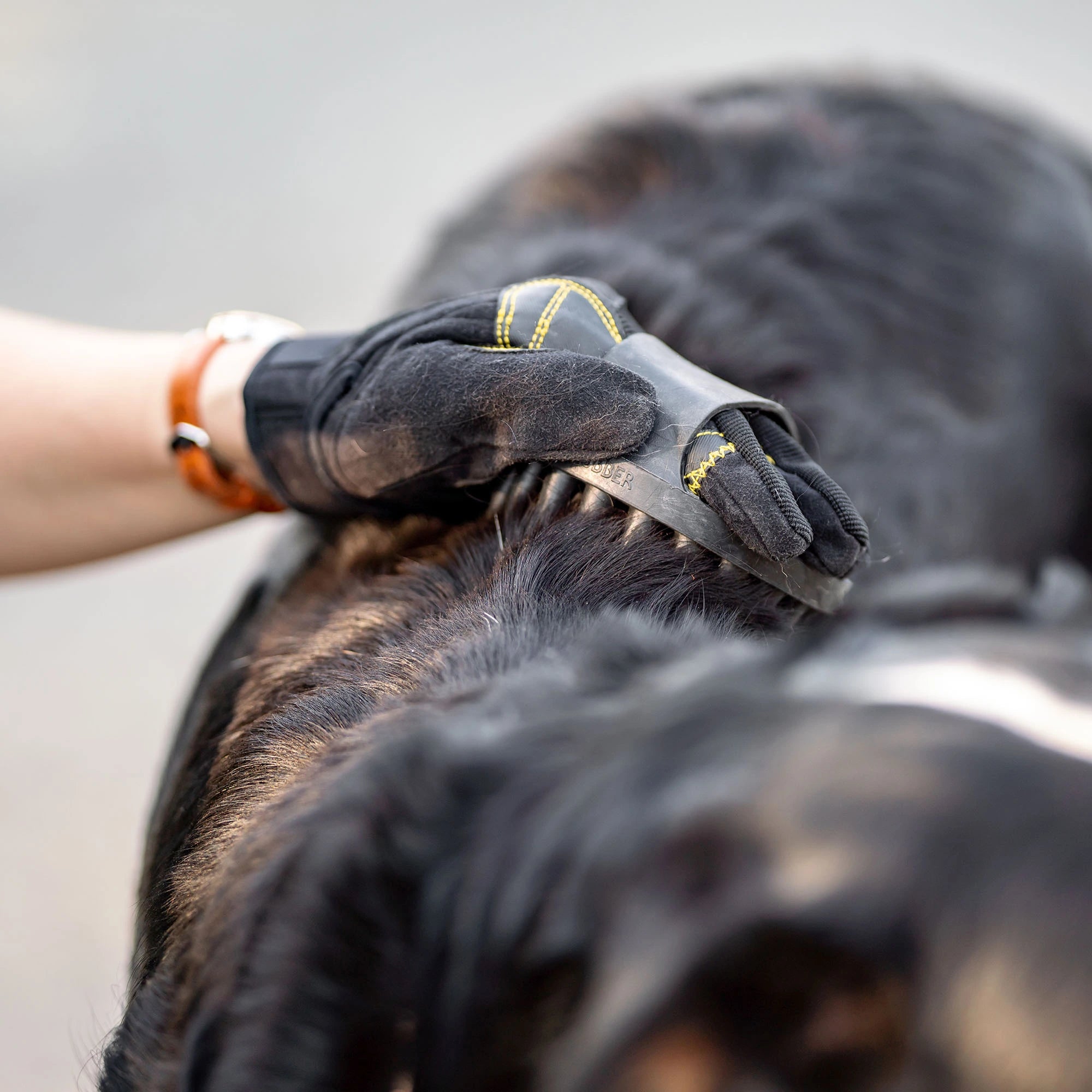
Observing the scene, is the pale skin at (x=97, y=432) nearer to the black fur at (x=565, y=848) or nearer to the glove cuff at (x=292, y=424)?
the glove cuff at (x=292, y=424)

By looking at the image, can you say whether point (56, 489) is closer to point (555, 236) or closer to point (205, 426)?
point (205, 426)

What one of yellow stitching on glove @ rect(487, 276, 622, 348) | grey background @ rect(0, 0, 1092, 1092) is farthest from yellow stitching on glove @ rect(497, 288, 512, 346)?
grey background @ rect(0, 0, 1092, 1092)

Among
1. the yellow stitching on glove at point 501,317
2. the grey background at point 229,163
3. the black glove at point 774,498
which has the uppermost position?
the yellow stitching on glove at point 501,317

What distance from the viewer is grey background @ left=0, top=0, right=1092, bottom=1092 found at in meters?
2.32

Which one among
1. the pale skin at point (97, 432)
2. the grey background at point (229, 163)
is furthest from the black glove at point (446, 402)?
the grey background at point (229, 163)

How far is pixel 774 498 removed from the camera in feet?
2.62

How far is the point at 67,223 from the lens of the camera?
3.29m

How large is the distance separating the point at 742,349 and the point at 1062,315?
0.52 meters

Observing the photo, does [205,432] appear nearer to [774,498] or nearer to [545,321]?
[545,321]

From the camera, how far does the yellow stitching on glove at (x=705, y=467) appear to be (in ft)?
2.66

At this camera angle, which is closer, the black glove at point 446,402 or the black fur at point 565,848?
the black fur at point 565,848

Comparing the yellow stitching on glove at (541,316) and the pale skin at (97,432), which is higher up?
the yellow stitching on glove at (541,316)

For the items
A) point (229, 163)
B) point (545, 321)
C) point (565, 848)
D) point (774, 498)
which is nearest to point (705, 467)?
point (774, 498)

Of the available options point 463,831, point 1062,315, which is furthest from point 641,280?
point 463,831
